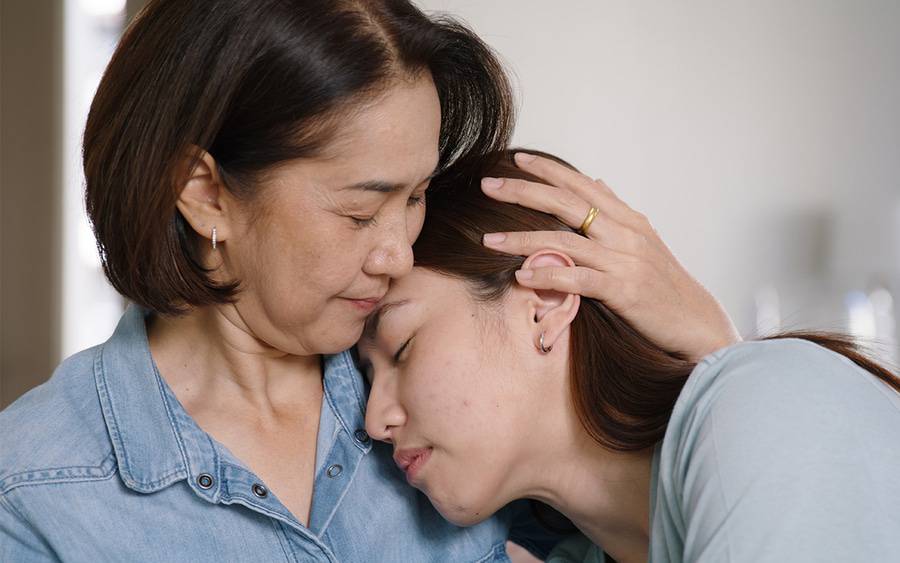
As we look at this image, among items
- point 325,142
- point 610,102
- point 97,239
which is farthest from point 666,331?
point 610,102

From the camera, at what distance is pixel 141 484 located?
4.14 feet

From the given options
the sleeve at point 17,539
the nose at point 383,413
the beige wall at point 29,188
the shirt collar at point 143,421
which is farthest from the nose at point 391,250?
the beige wall at point 29,188

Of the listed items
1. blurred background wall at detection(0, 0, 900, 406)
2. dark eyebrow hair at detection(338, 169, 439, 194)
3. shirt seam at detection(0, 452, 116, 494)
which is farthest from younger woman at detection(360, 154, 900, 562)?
blurred background wall at detection(0, 0, 900, 406)

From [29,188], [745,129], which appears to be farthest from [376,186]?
[745,129]

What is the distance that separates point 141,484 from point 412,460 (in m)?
0.37

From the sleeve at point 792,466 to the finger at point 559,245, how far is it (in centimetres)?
29

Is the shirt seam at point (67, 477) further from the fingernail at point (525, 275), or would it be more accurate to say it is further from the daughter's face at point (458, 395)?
the fingernail at point (525, 275)

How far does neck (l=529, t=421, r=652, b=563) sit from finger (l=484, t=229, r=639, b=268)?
0.79ft

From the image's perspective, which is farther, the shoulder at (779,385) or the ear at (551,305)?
the ear at (551,305)

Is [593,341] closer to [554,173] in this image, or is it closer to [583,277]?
[583,277]

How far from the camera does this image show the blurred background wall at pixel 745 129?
151 inches

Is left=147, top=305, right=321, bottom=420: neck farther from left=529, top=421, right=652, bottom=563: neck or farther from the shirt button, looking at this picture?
left=529, top=421, right=652, bottom=563: neck

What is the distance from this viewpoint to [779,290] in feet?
13.1

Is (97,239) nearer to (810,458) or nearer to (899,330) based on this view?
(810,458)
